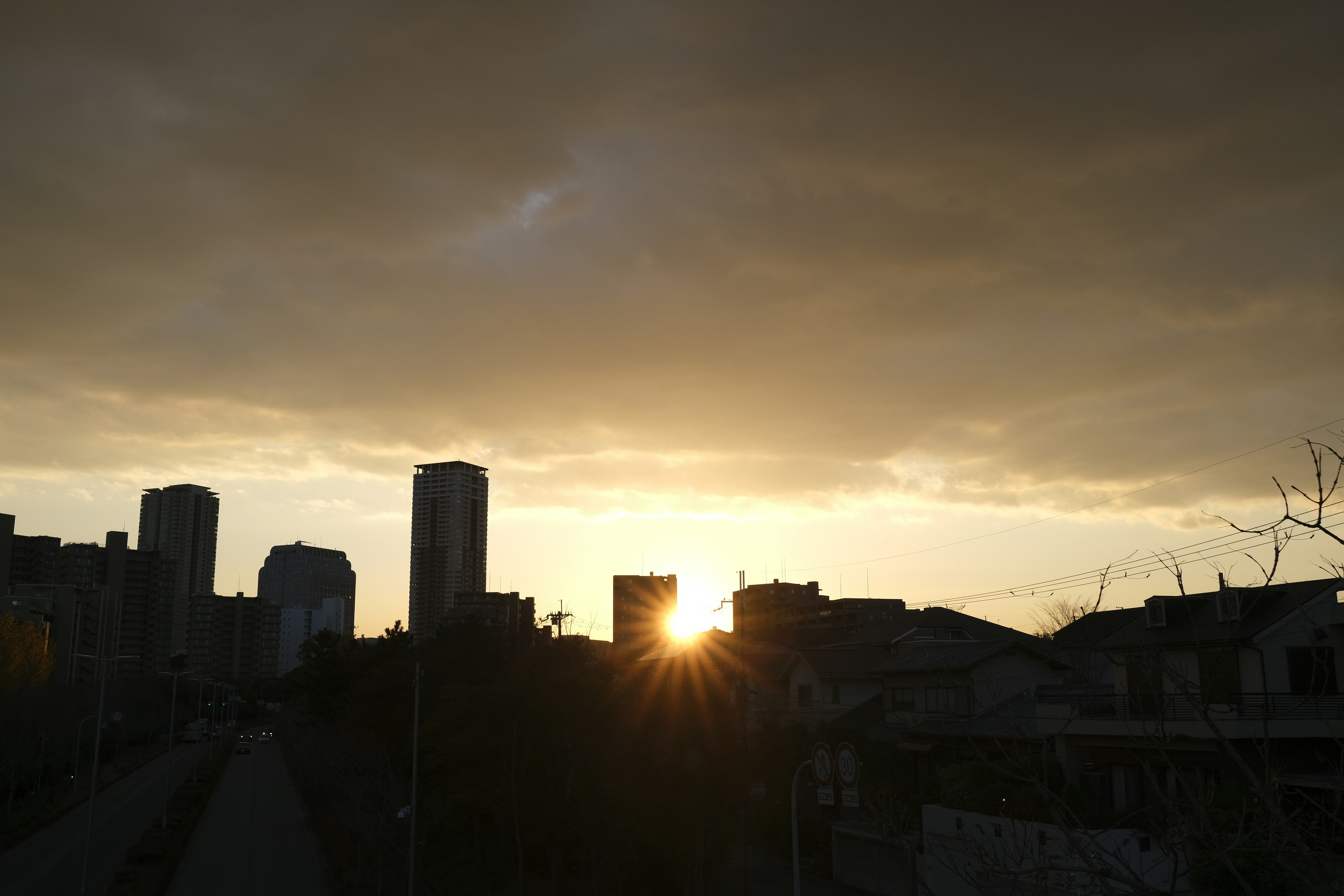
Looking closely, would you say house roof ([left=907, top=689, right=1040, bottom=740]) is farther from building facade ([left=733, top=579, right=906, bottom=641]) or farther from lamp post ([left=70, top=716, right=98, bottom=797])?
building facade ([left=733, top=579, right=906, bottom=641])

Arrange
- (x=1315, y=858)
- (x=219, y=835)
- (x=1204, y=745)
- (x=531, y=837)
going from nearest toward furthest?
(x=1315, y=858) → (x=1204, y=745) → (x=531, y=837) → (x=219, y=835)

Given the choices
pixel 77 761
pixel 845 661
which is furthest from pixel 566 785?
pixel 77 761

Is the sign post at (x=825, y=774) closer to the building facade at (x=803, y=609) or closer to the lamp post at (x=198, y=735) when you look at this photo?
the lamp post at (x=198, y=735)

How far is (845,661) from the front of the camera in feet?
176

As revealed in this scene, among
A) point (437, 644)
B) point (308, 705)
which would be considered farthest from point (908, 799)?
point (308, 705)

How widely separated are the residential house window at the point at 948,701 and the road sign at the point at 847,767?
976 inches

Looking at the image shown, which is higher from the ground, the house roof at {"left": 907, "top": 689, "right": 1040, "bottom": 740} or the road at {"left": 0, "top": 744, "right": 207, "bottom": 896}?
the house roof at {"left": 907, "top": 689, "right": 1040, "bottom": 740}

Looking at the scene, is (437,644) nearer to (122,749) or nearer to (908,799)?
(908,799)

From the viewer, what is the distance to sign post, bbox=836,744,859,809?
14.3 meters

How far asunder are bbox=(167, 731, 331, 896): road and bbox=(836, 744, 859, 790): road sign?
29.8 m

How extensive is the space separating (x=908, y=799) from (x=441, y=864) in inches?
887

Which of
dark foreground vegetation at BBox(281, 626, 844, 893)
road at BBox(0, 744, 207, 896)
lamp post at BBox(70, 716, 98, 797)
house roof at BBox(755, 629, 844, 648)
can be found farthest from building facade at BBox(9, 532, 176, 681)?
dark foreground vegetation at BBox(281, 626, 844, 893)

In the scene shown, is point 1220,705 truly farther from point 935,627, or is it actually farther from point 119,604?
point 119,604

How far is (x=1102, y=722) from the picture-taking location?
30.1 metres
